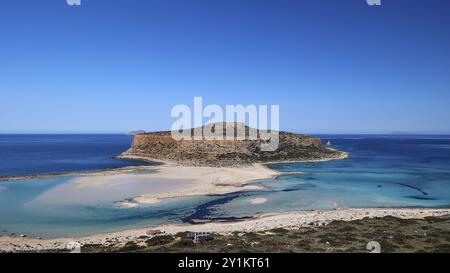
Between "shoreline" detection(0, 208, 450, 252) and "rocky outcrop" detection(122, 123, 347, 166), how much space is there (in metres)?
41.2

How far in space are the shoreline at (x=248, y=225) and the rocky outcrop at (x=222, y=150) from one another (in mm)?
41199

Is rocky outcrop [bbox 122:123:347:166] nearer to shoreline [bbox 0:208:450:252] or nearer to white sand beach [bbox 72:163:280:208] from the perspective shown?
white sand beach [bbox 72:163:280:208]

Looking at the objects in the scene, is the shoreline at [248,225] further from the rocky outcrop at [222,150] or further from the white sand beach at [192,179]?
the rocky outcrop at [222,150]

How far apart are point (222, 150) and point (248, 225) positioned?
50.7 meters

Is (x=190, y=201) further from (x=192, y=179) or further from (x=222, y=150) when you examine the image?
(x=222, y=150)

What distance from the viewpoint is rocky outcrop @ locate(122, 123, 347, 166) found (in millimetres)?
74688

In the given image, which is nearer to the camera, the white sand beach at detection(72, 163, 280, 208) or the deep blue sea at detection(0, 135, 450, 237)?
the deep blue sea at detection(0, 135, 450, 237)

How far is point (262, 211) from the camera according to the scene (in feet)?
104

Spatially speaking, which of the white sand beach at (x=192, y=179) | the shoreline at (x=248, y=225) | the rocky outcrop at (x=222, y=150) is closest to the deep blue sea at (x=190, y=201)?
the shoreline at (x=248, y=225)

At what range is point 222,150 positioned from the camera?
77.2 m

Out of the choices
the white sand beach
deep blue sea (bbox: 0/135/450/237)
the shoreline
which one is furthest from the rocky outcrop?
the shoreline

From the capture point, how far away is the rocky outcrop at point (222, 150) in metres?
74.7

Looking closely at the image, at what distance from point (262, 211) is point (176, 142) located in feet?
177

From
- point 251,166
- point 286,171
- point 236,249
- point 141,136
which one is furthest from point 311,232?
point 141,136
